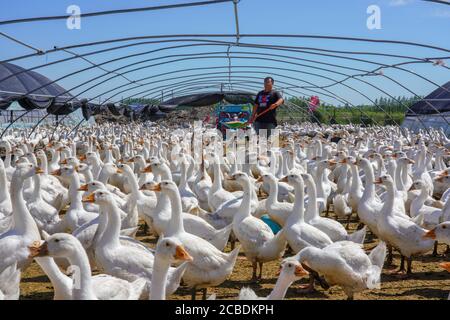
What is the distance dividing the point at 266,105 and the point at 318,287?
6.79m

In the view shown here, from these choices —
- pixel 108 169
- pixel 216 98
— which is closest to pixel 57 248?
pixel 108 169

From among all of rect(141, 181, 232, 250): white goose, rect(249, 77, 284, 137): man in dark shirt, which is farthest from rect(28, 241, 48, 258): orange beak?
rect(249, 77, 284, 137): man in dark shirt

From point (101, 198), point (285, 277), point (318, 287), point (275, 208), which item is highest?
point (101, 198)

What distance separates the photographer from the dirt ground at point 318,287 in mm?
5871

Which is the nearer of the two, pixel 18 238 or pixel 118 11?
pixel 18 238

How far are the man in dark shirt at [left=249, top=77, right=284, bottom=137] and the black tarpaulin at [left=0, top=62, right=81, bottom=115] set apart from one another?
6.97 m

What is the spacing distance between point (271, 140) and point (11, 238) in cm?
1002

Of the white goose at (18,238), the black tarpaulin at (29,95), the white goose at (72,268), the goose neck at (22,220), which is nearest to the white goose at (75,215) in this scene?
the white goose at (18,238)

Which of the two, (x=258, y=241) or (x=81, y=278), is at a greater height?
(x=81, y=278)

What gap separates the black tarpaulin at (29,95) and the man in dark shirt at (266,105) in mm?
6968

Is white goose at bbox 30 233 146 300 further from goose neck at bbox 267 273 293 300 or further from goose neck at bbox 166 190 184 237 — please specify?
goose neck at bbox 166 190 184 237

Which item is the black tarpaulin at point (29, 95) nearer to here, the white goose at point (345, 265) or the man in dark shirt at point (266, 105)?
the man in dark shirt at point (266, 105)

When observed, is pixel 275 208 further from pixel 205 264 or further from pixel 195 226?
pixel 205 264

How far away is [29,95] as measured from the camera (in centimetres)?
1977
